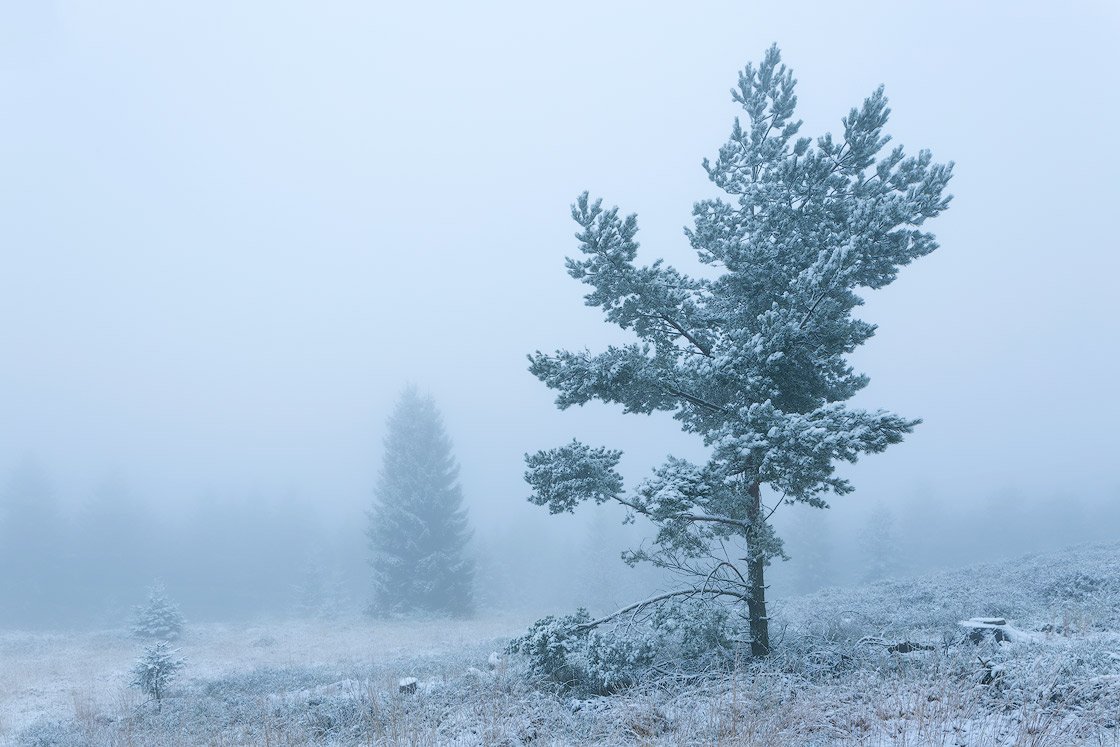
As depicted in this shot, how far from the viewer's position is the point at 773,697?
18.6 ft

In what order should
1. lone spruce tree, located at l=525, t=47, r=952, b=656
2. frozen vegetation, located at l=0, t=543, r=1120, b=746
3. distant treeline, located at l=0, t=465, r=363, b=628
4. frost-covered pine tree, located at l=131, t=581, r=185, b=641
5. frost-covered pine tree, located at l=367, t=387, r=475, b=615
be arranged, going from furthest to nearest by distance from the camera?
distant treeline, located at l=0, t=465, r=363, b=628 < frost-covered pine tree, located at l=367, t=387, r=475, b=615 < frost-covered pine tree, located at l=131, t=581, r=185, b=641 < lone spruce tree, located at l=525, t=47, r=952, b=656 < frozen vegetation, located at l=0, t=543, r=1120, b=746

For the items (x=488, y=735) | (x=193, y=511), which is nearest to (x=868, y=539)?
(x=488, y=735)

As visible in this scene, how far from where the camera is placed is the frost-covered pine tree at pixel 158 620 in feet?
80.5

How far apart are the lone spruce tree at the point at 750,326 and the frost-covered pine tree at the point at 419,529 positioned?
83.9 ft

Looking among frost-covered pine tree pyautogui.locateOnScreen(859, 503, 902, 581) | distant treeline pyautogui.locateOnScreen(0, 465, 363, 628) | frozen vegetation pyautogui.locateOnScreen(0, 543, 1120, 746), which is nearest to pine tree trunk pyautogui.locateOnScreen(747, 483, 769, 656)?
frozen vegetation pyautogui.locateOnScreen(0, 543, 1120, 746)

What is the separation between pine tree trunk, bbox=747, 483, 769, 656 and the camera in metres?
7.75

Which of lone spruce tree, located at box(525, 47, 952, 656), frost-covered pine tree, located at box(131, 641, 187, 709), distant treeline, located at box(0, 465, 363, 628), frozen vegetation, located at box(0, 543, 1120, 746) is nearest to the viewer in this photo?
frozen vegetation, located at box(0, 543, 1120, 746)

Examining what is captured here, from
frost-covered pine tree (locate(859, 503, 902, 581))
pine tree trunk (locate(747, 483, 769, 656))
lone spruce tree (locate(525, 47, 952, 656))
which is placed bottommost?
frost-covered pine tree (locate(859, 503, 902, 581))

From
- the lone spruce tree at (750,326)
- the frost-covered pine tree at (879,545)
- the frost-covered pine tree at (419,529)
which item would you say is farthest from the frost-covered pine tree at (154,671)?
the frost-covered pine tree at (879,545)

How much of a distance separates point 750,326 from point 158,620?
28931 millimetres

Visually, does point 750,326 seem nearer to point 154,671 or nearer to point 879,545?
point 154,671

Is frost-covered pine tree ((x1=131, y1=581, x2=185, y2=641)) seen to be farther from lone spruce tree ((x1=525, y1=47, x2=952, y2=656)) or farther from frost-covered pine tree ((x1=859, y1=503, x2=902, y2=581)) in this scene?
frost-covered pine tree ((x1=859, y1=503, x2=902, y2=581))

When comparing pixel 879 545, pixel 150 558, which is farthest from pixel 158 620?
pixel 879 545

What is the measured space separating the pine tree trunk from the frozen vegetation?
250 millimetres
